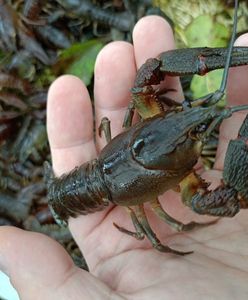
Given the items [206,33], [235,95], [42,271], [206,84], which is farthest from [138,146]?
[206,33]

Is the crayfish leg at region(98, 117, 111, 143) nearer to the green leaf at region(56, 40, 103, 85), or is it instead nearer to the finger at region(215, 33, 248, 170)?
the finger at region(215, 33, 248, 170)

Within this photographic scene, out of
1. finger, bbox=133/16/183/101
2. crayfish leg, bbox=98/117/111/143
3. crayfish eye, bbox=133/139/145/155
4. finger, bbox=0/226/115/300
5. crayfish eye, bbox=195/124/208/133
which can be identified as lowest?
finger, bbox=0/226/115/300

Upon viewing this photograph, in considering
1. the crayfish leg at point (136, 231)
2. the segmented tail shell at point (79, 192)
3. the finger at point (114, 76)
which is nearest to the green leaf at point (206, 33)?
the finger at point (114, 76)

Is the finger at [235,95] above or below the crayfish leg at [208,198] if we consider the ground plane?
above

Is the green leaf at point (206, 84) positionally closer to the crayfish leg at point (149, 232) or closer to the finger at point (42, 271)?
the crayfish leg at point (149, 232)

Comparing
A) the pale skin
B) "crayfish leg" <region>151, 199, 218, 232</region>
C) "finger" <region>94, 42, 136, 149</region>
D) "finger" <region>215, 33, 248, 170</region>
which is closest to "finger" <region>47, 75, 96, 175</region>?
the pale skin

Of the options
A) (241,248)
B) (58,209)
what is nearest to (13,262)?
(58,209)
